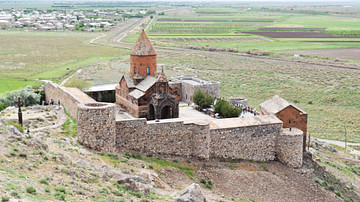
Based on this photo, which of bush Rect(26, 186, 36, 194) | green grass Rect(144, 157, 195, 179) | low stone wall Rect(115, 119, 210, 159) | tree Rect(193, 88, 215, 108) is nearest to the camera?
bush Rect(26, 186, 36, 194)

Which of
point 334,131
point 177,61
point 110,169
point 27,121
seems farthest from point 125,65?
point 110,169

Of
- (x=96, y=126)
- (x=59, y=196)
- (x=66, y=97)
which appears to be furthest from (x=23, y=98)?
(x=59, y=196)

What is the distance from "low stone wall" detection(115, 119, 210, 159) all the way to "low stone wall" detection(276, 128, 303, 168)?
4887 millimetres

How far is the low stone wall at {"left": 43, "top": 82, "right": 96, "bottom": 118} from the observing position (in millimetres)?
26094

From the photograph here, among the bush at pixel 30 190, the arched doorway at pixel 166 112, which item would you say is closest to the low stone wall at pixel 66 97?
the arched doorway at pixel 166 112

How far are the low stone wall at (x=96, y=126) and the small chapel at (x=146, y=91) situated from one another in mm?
7145

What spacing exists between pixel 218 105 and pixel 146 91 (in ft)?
17.1

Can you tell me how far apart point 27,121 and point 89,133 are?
553cm

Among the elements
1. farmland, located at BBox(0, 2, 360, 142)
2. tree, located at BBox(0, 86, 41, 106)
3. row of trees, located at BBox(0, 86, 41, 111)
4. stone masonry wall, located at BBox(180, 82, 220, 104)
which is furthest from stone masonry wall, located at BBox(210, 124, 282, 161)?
tree, located at BBox(0, 86, 41, 106)

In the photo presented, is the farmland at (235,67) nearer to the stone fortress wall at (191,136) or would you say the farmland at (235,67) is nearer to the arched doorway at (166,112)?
the stone fortress wall at (191,136)

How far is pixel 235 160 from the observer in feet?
81.1

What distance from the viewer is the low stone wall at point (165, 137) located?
22.5 meters

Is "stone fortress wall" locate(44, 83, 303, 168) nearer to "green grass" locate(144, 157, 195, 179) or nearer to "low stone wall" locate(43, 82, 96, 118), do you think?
"low stone wall" locate(43, 82, 96, 118)

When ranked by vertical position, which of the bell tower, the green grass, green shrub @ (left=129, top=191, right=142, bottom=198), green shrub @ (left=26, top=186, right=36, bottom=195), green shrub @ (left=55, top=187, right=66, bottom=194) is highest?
the bell tower
